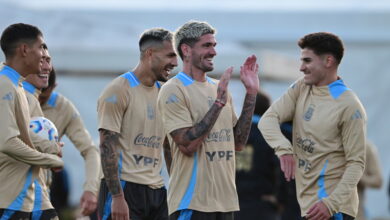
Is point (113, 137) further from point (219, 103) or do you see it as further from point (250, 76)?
point (250, 76)

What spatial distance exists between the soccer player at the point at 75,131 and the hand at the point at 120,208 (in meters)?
1.52

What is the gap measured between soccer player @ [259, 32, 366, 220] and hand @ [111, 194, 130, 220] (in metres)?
1.23

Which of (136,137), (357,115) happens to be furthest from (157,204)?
(357,115)

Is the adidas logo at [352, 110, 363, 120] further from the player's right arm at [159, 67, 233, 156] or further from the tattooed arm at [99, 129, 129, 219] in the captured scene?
the tattooed arm at [99, 129, 129, 219]

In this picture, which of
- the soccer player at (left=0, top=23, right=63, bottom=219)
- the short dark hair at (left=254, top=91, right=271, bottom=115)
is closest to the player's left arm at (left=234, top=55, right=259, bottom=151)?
the soccer player at (left=0, top=23, right=63, bottom=219)

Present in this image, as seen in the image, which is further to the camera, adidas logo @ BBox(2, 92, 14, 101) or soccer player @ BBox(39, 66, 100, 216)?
soccer player @ BBox(39, 66, 100, 216)

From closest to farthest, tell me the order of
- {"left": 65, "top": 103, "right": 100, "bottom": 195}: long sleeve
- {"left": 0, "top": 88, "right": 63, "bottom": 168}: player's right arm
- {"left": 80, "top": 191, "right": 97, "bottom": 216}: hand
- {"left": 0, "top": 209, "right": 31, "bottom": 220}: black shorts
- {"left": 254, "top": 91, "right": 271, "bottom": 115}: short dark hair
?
1. {"left": 0, "top": 88, "right": 63, "bottom": 168}: player's right arm
2. {"left": 0, "top": 209, "right": 31, "bottom": 220}: black shorts
3. {"left": 80, "top": 191, "right": 97, "bottom": 216}: hand
4. {"left": 65, "top": 103, "right": 100, "bottom": 195}: long sleeve
5. {"left": 254, "top": 91, "right": 271, "bottom": 115}: short dark hair

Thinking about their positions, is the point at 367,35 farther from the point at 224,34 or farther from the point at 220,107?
the point at 220,107

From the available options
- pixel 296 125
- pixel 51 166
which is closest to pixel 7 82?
pixel 51 166

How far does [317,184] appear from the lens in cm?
729

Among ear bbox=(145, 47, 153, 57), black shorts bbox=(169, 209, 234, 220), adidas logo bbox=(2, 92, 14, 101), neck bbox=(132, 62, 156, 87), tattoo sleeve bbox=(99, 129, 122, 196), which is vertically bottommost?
black shorts bbox=(169, 209, 234, 220)

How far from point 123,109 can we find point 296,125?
1.37 m

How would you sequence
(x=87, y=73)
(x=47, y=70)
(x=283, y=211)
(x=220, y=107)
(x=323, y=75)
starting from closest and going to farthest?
(x=220, y=107)
(x=323, y=75)
(x=47, y=70)
(x=283, y=211)
(x=87, y=73)

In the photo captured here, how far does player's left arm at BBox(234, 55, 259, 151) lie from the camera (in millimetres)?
7184
